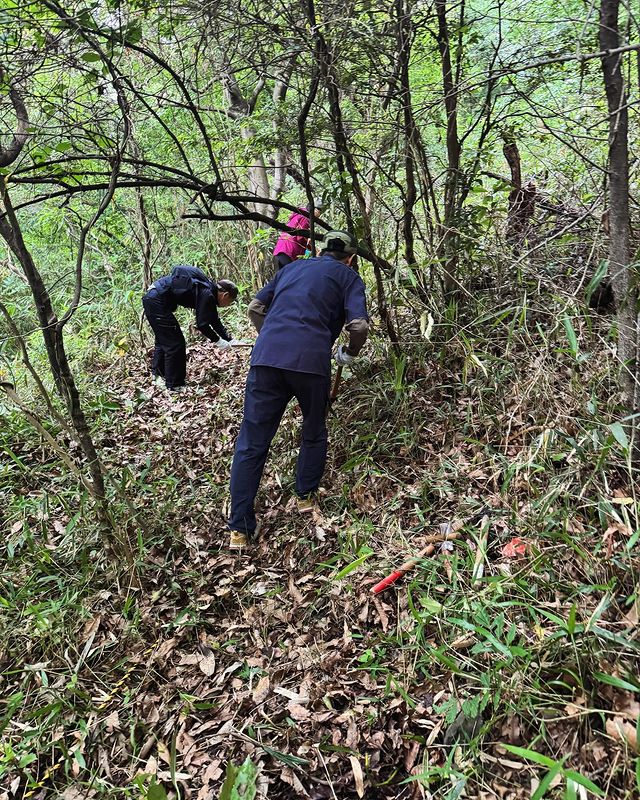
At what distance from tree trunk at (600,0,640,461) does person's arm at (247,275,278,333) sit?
1963mm

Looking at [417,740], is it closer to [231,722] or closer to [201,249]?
[231,722]

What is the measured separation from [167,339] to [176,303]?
1.33ft

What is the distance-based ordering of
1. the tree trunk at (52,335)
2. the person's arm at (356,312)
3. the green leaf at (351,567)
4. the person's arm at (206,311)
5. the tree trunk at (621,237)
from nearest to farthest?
the tree trunk at (621,237)
the green leaf at (351,567)
the tree trunk at (52,335)
the person's arm at (356,312)
the person's arm at (206,311)

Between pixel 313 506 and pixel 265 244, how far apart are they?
3.81 meters

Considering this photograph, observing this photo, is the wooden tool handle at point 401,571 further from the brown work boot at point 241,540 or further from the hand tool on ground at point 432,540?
the brown work boot at point 241,540

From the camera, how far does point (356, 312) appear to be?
3.07 m

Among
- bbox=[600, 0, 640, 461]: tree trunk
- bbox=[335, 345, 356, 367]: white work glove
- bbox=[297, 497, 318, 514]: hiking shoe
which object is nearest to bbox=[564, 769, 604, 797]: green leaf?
bbox=[600, 0, 640, 461]: tree trunk

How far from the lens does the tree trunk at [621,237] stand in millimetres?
Result: 2209

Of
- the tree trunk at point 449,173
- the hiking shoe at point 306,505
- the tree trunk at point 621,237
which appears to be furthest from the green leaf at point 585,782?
the tree trunk at point 449,173

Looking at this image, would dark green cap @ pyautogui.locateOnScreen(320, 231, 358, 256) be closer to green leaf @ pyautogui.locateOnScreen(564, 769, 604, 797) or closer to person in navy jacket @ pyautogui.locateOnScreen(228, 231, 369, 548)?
person in navy jacket @ pyautogui.locateOnScreen(228, 231, 369, 548)

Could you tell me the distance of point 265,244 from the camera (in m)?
5.97

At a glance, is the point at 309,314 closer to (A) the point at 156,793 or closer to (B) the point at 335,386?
(B) the point at 335,386

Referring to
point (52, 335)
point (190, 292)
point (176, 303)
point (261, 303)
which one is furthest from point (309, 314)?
point (176, 303)

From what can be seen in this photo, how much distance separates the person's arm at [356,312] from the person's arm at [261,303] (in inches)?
21.2
